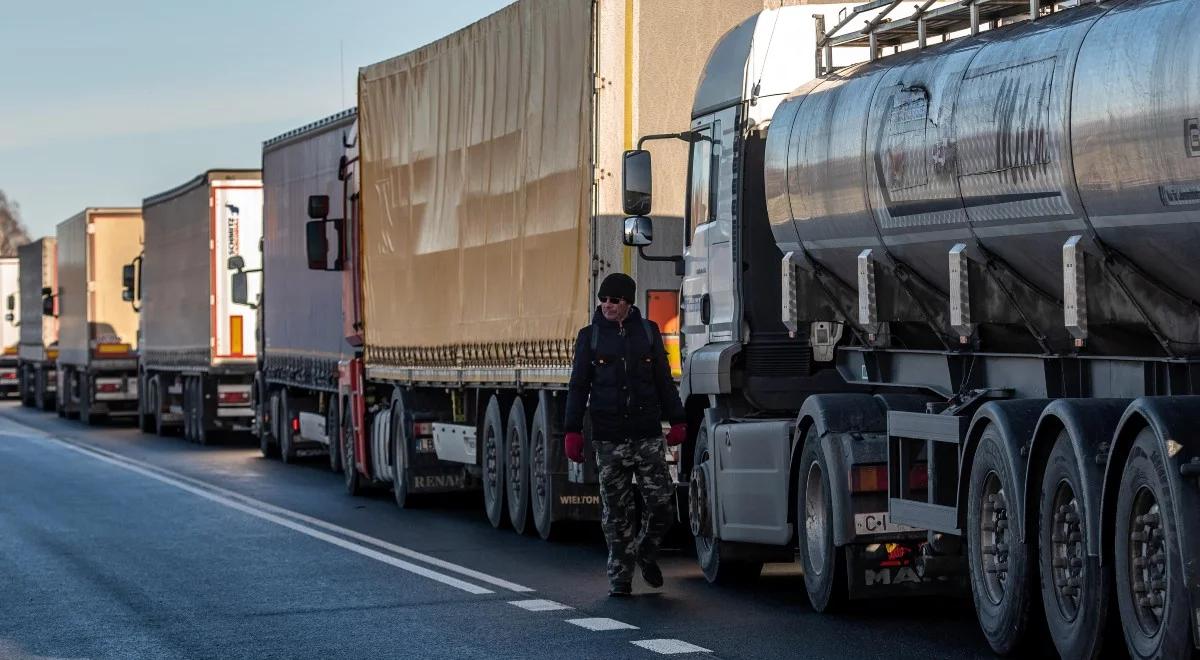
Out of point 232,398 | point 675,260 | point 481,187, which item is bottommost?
point 232,398

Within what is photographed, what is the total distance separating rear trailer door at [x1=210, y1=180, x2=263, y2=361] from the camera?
37000 millimetres

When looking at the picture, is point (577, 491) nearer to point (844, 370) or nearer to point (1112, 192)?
point (844, 370)

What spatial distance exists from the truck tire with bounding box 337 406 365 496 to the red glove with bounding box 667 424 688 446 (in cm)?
1094

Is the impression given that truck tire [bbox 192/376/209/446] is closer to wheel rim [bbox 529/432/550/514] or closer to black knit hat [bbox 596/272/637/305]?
→ wheel rim [bbox 529/432/550/514]

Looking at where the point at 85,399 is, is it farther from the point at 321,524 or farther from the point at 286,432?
the point at 321,524

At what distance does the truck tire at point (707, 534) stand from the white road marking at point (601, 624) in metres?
1.84

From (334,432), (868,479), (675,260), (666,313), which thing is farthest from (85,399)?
(868,479)

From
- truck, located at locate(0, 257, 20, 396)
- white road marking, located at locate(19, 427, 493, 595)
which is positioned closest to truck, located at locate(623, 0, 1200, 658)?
white road marking, located at locate(19, 427, 493, 595)

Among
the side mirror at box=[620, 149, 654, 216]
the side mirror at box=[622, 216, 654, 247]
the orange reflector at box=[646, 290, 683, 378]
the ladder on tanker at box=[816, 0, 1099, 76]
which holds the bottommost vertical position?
the orange reflector at box=[646, 290, 683, 378]

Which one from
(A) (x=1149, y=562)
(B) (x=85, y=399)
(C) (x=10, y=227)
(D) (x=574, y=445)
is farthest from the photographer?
(C) (x=10, y=227)

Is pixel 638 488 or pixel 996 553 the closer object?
pixel 996 553

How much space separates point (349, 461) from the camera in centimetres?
2531

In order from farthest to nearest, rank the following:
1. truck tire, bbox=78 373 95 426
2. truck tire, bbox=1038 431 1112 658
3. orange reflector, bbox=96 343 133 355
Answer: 1. truck tire, bbox=78 373 95 426
2. orange reflector, bbox=96 343 133 355
3. truck tire, bbox=1038 431 1112 658

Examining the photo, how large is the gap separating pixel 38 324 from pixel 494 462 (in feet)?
143
